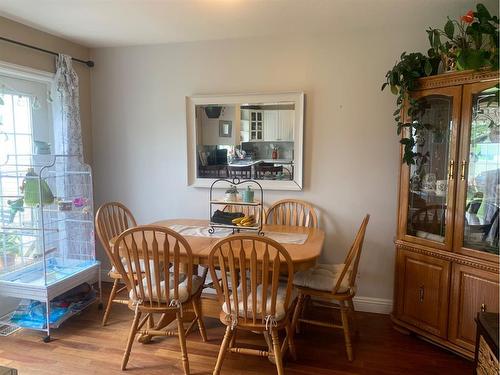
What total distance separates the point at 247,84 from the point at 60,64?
63.4 inches

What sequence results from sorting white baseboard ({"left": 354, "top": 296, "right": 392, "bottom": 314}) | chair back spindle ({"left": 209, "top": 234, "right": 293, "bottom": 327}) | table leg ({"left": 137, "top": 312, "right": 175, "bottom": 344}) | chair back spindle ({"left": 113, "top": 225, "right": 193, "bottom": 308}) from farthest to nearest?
1. white baseboard ({"left": 354, "top": 296, "right": 392, "bottom": 314})
2. table leg ({"left": 137, "top": 312, "right": 175, "bottom": 344})
3. chair back spindle ({"left": 113, "top": 225, "right": 193, "bottom": 308})
4. chair back spindle ({"left": 209, "top": 234, "right": 293, "bottom": 327})

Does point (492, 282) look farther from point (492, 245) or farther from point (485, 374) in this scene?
point (485, 374)

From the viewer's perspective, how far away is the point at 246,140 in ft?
10.2

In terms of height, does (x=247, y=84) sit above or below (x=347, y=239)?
above

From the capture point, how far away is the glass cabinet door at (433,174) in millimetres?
2287

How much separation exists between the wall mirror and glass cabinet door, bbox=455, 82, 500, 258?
1.21 metres

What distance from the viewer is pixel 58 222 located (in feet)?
10.1

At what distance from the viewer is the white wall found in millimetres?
2844

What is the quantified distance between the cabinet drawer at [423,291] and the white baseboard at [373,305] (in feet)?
1.11

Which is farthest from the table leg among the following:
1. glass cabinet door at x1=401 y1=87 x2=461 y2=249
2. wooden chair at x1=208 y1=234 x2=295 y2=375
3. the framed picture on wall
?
glass cabinet door at x1=401 y1=87 x2=461 y2=249

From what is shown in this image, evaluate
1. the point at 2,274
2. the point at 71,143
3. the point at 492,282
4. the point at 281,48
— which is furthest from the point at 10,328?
the point at 492,282

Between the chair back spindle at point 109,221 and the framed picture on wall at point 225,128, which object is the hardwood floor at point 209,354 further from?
the framed picture on wall at point 225,128

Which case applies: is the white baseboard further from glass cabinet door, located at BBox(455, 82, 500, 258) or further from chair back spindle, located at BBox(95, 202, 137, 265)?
chair back spindle, located at BBox(95, 202, 137, 265)

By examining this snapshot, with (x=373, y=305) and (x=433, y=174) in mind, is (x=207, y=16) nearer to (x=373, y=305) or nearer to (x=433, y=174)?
(x=433, y=174)
